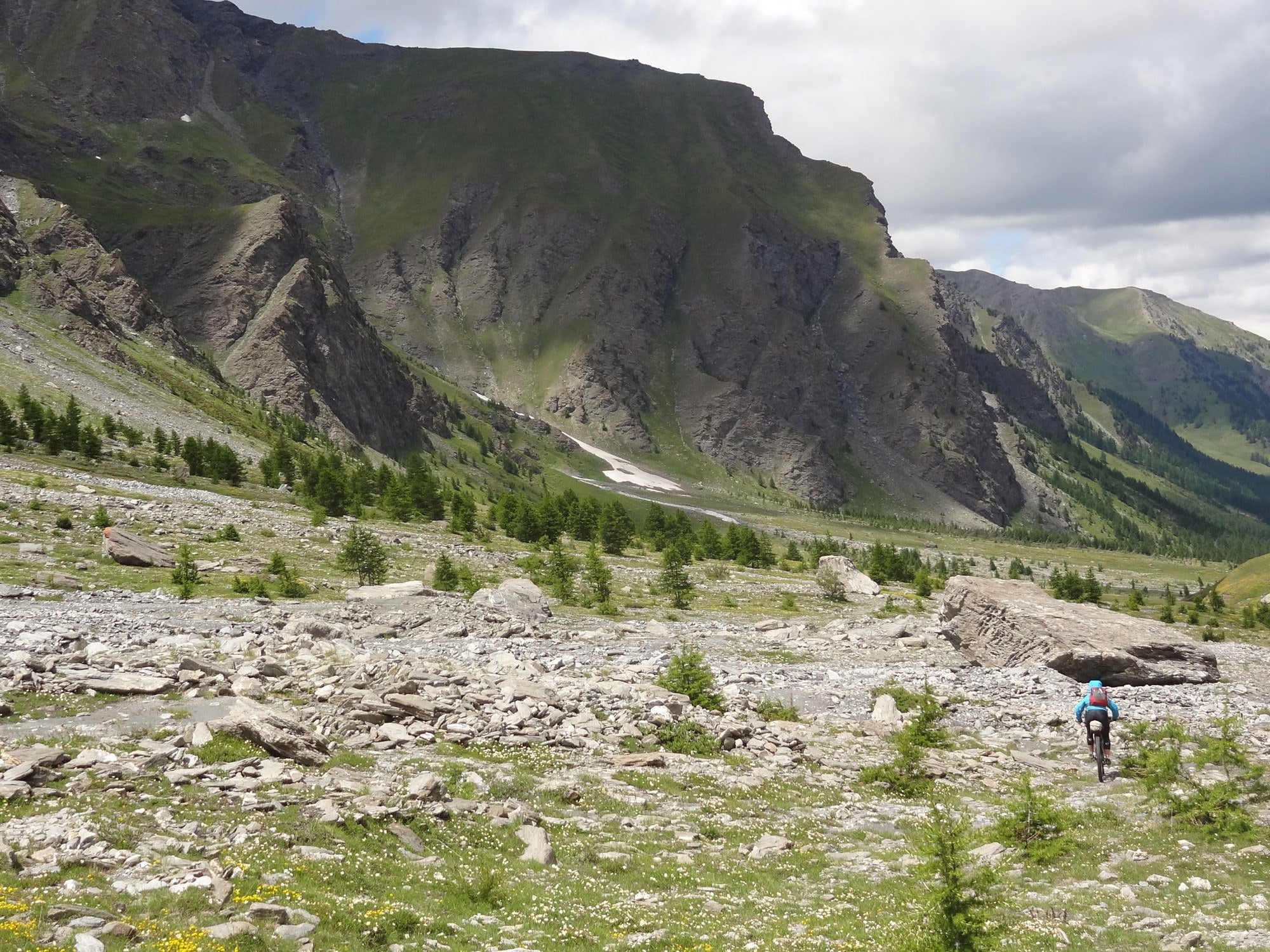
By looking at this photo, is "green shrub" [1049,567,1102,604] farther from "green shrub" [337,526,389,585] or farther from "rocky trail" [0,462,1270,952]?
"green shrub" [337,526,389,585]

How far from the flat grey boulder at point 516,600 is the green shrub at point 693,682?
16607 millimetres

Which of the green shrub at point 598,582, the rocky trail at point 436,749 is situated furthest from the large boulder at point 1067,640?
the green shrub at point 598,582

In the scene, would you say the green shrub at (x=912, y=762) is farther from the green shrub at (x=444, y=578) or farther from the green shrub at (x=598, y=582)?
the green shrub at (x=444, y=578)

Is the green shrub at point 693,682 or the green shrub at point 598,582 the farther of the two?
the green shrub at point 598,582

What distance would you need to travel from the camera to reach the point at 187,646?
30141 mm

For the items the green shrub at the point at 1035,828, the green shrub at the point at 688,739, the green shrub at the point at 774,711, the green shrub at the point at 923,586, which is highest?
the green shrub at the point at 1035,828

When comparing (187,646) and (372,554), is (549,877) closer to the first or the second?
(187,646)

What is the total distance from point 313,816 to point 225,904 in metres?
3.83

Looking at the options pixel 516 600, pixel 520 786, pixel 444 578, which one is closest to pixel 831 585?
pixel 516 600

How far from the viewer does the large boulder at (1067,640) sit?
3953cm

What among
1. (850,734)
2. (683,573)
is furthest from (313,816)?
(683,573)

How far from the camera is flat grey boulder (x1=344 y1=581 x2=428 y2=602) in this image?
156ft

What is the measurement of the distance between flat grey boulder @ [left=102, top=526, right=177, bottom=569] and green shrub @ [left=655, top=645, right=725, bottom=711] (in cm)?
3005

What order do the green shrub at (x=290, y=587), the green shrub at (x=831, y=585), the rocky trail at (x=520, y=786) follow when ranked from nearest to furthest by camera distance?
1. the rocky trail at (x=520, y=786)
2. the green shrub at (x=290, y=587)
3. the green shrub at (x=831, y=585)
